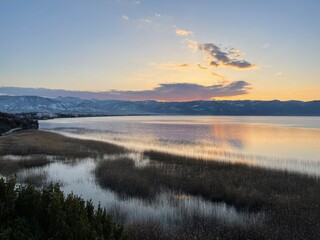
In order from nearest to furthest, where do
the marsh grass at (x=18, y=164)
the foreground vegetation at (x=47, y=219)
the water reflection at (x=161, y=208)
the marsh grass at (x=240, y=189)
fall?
the foreground vegetation at (x=47, y=219) → the marsh grass at (x=240, y=189) → the water reflection at (x=161, y=208) → the marsh grass at (x=18, y=164)

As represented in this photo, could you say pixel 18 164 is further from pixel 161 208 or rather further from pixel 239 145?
pixel 239 145

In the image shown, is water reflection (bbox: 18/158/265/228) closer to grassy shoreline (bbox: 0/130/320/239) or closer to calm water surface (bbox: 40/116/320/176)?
grassy shoreline (bbox: 0/130/320/239)

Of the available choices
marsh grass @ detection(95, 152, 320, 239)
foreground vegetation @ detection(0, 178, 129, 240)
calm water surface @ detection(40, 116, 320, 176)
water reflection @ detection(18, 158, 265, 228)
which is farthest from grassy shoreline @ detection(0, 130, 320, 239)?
calm water surface @ detection(40, 116, 320, 176)

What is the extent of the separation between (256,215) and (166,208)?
5.30 m

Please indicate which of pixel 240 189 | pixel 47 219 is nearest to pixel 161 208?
pixel 240 189

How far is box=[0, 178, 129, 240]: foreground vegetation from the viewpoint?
6.88 meters

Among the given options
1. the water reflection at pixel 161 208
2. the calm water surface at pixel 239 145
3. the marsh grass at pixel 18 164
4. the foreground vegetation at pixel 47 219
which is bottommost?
the calm water surface at pixel 239 145

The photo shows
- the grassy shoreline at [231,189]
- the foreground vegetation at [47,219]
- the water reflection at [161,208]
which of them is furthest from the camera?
the water reflection at [161,208]

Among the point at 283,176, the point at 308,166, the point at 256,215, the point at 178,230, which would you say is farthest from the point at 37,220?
the point at 308,166

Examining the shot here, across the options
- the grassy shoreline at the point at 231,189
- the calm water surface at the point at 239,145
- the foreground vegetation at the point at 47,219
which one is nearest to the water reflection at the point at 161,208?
the grassy shoreline at the point at 231,189

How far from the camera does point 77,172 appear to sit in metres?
28.5

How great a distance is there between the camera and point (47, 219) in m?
Result: 7.68

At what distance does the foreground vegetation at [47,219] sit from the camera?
6.88 m

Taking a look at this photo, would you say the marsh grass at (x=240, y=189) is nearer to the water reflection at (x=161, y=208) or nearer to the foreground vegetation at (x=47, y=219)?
the water reflection at (x=161, y=208)
